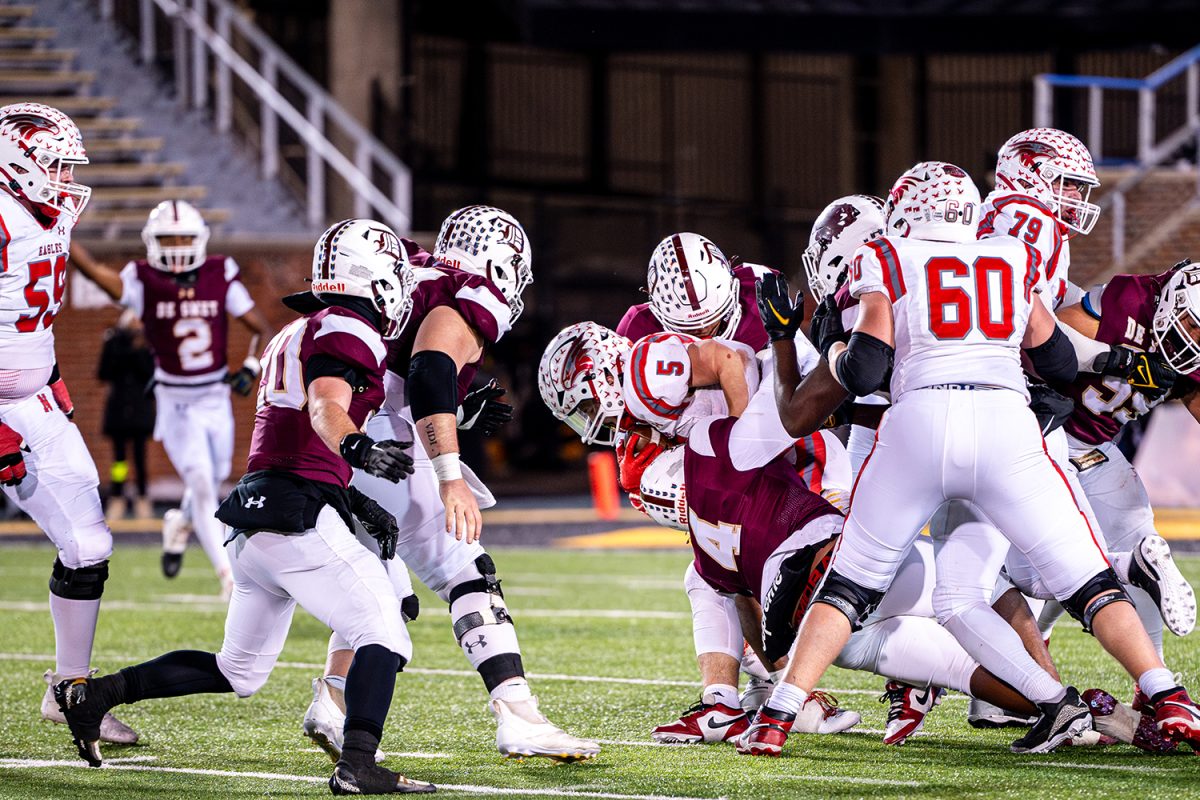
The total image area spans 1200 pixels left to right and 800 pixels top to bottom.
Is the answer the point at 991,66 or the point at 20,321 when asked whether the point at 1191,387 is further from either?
the point at 991,66

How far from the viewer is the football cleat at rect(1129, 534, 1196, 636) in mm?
5090

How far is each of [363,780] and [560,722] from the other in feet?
4.78

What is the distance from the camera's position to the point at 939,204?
4816 mm

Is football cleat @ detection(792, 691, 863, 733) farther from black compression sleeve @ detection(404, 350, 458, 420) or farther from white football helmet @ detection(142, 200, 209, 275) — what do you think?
white football helmet @ detection(142, 200, 209, 275)

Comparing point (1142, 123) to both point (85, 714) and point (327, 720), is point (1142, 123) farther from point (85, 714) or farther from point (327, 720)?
point (85, 714)

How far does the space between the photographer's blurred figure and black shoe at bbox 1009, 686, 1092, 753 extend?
431 inches

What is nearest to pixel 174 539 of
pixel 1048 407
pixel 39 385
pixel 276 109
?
pixel 39 385

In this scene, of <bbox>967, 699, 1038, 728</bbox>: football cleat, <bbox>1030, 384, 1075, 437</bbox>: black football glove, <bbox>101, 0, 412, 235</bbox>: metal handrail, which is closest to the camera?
<bbox>1030, 384, 1075, 437</bbox>: black football glove

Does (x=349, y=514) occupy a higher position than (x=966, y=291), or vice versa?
(x=966, y=291)

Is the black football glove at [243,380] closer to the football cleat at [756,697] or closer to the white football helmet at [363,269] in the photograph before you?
the football cleat at [756,697]

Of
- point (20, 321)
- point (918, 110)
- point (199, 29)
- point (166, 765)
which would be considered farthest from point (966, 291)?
point (918, 110)

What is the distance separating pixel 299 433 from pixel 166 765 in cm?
117

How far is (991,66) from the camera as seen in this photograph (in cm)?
2627

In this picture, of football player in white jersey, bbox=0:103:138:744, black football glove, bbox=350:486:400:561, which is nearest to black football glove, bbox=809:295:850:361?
black football glove, bbox=350:486:400:561
